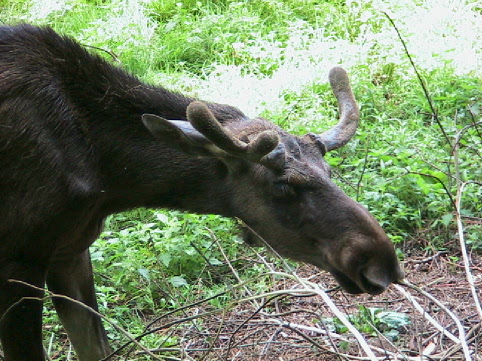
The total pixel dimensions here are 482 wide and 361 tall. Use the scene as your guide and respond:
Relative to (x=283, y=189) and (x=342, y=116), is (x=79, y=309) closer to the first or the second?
(x=283, y=189)

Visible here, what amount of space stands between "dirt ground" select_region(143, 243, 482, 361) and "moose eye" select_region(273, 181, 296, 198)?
0.75 metres

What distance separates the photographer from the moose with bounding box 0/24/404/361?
5516 millimetres

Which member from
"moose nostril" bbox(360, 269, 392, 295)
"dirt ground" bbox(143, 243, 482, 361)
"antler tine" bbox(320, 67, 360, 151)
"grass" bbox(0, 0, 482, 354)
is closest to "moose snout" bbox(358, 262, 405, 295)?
"moose nostril" bbox(360, 269, 392, 295)

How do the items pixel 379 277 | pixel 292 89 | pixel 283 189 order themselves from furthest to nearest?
pixel 292 89, pixel 283 189, pixel 379 277

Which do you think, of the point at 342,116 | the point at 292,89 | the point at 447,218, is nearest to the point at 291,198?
the point at 342,116

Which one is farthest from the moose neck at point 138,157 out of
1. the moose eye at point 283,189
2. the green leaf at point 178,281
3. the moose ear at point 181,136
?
the green leaf at point 178,281

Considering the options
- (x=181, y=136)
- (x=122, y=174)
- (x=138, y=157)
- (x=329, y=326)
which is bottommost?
(x=329, y=326)

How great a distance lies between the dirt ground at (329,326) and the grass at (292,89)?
0.27 meters

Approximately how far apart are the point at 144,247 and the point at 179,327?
1.08 meters

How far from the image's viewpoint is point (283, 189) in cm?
573

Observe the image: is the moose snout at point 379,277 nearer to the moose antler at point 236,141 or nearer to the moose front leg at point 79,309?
the moose antler at point 236,141

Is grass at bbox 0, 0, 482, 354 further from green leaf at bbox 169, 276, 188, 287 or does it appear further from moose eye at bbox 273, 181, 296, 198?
moose eye at bbox 273, 181, 296, 198

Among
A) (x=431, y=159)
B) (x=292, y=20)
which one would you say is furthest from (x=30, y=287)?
(x=292, y=20)

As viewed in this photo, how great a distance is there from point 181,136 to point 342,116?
1.46m
